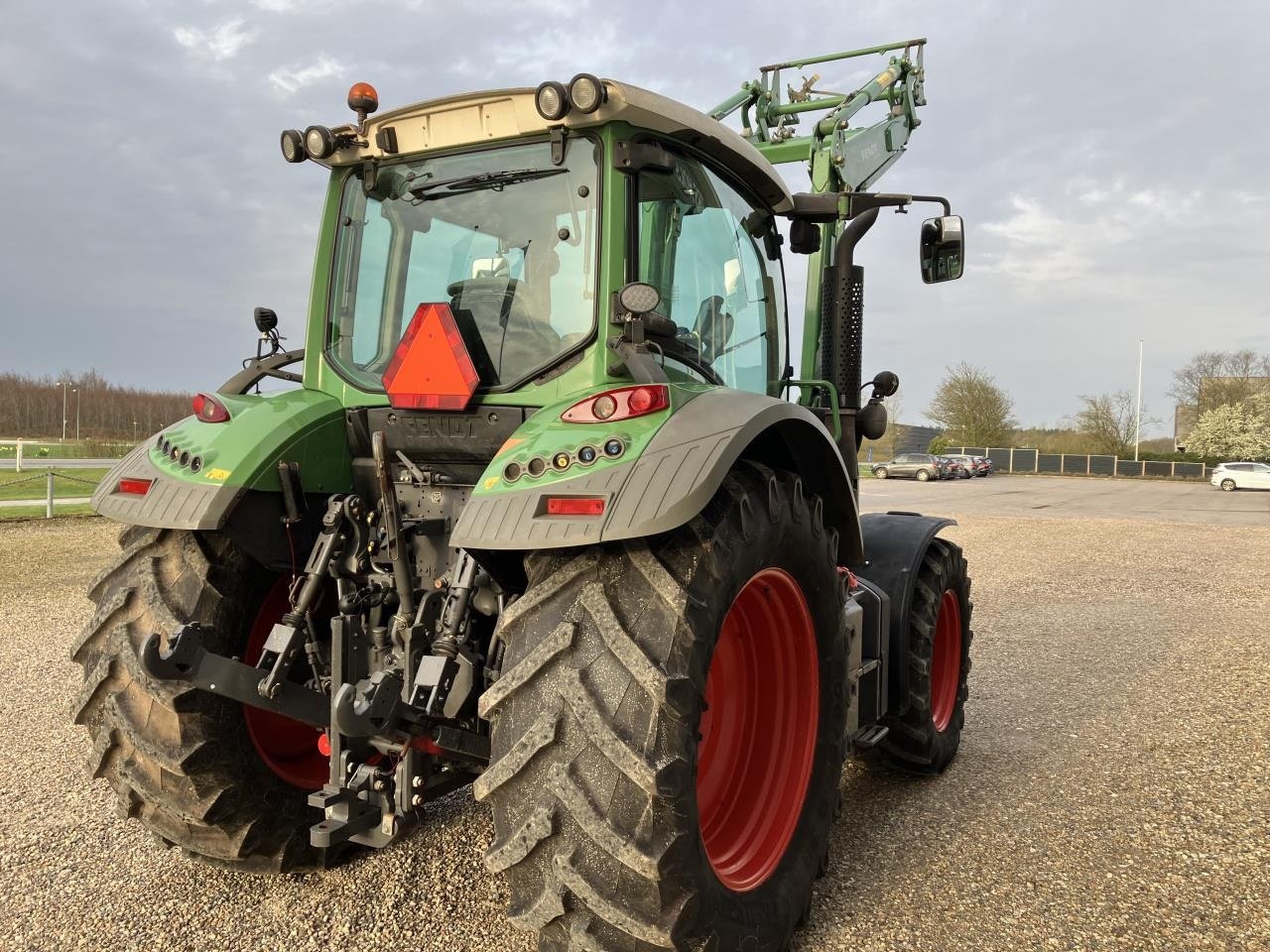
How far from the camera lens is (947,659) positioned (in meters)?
4.80

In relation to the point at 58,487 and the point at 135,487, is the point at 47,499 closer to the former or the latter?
the point at 58,487

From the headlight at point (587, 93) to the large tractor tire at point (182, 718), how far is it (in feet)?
5.72

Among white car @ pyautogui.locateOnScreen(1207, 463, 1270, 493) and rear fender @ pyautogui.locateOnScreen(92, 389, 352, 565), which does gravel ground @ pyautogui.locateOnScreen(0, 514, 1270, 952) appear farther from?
white car @ pyautogui.locateOnScreen(1207, 463, 1270, 493)

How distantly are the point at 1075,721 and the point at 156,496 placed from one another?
4918 mm

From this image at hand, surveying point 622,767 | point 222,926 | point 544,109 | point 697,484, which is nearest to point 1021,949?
point 622,767

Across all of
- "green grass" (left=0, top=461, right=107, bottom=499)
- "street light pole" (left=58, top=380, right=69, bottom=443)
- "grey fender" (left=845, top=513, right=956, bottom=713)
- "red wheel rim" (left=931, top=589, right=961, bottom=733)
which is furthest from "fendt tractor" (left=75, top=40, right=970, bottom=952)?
"street light pole" (left=58, top=380, right=69, bottom=443)

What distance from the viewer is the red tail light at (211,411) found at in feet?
9.81

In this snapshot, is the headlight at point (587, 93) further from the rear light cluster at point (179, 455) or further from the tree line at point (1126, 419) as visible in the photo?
the tree line at point (1126, 419)

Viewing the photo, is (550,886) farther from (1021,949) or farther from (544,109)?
(544,109)

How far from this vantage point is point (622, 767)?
2.03 m

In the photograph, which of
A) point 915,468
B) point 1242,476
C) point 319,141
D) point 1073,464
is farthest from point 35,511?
point 1073,464

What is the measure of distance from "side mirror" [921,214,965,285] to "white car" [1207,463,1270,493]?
4194 centimetres

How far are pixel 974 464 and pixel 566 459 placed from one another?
156ft

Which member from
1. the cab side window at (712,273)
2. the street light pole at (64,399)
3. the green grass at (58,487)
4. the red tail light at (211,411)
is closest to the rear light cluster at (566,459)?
the cab side window at (712,273)
